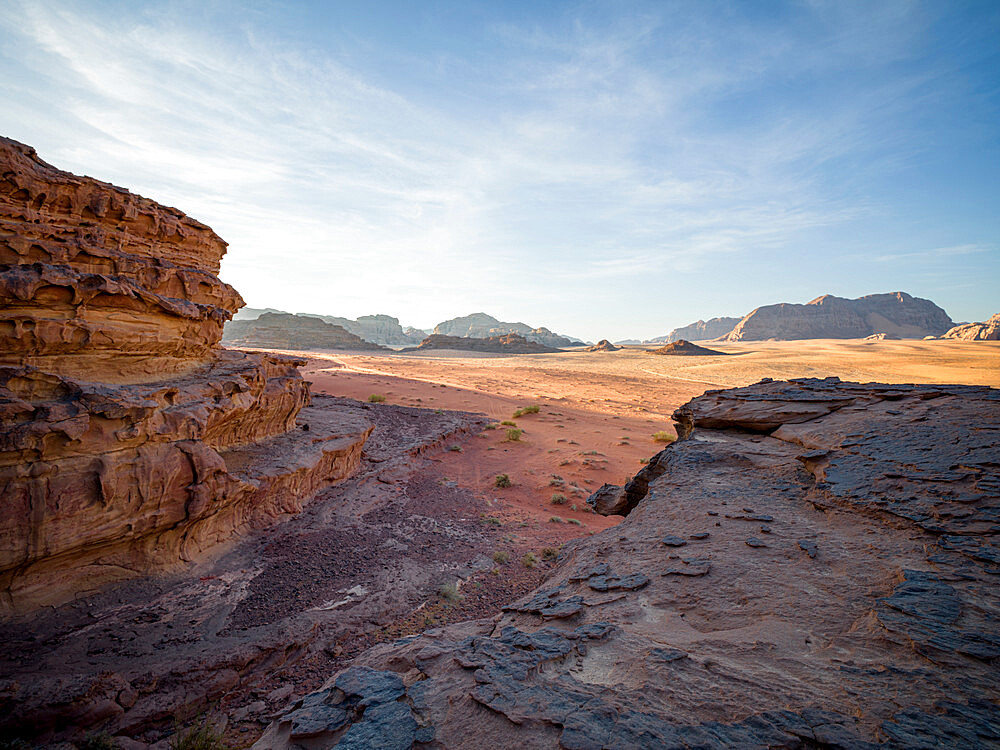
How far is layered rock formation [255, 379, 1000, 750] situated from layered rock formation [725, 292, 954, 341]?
5417 inches

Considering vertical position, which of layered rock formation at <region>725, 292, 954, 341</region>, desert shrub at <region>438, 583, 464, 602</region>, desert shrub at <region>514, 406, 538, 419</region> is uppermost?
layered rock formation at <region>725, 292, 954, 341</region>

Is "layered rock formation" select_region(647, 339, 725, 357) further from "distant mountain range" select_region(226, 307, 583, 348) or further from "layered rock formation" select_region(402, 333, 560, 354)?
"distant mountain range" select_region(226, 307, 583, 348)

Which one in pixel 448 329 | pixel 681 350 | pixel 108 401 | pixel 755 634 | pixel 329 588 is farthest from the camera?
pixel 448 329

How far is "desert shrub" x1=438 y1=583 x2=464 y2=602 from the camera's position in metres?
6.36

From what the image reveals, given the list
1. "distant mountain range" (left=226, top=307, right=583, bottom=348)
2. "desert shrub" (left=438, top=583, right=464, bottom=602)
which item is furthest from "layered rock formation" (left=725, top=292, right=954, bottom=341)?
"desert shrub" (left=438, top=583, right=464, bottom=602)

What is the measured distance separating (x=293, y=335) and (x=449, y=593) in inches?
3466

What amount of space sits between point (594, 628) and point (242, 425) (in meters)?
8.64

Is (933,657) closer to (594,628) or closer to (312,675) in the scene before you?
(594,628)

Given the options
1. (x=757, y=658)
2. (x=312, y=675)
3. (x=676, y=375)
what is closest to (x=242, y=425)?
(x=312, y=675)

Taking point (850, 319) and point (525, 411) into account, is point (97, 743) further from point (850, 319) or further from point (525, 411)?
point (850, 319)

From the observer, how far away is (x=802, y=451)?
6.03 meters

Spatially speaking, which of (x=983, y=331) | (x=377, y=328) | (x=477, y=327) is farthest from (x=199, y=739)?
(x=477, y=327)

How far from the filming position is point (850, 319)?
4609 inches

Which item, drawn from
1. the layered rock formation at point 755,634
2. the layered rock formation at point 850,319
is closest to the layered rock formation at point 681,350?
the layered rock formation at point 850,319
